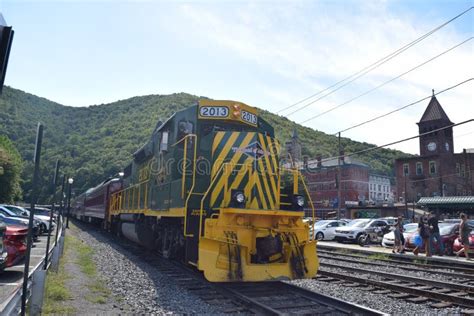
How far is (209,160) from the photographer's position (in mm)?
8609

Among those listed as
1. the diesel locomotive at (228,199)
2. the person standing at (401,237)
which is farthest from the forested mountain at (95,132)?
the diesel locomotive at (228,199)

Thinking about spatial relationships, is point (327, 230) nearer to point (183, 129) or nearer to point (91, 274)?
point (183, 129)

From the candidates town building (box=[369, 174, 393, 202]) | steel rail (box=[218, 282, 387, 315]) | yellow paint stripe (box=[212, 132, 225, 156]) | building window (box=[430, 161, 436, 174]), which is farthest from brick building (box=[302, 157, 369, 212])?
steel rail (box=[218, 282, 387, 315])

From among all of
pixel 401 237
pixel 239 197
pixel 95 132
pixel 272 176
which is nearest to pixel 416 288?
pixel 272 176

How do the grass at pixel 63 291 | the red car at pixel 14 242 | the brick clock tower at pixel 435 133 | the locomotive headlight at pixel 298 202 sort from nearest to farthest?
the grass at pixel 63 291
the locomotive headlight at pixel 298 202
the red car at pixel 14 242
the brick clock tower at pixel 435 133

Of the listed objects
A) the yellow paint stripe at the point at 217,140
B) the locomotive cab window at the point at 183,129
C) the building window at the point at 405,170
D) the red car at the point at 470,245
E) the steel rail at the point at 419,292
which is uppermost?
the building window at the point at 405,170

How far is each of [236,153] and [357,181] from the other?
7238 cm

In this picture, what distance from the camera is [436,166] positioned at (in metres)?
67.4

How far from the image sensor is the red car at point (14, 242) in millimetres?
8414

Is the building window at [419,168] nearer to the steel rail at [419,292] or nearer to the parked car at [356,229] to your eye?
the parked car at [356,229]

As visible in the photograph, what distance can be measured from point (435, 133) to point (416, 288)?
222 feet

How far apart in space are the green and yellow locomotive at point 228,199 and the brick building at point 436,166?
6444 centimetres

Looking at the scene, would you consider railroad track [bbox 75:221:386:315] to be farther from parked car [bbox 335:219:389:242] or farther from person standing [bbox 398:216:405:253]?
parked car [bbox 335:219:389:242]

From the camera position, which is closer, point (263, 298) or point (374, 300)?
point (263, 298)
